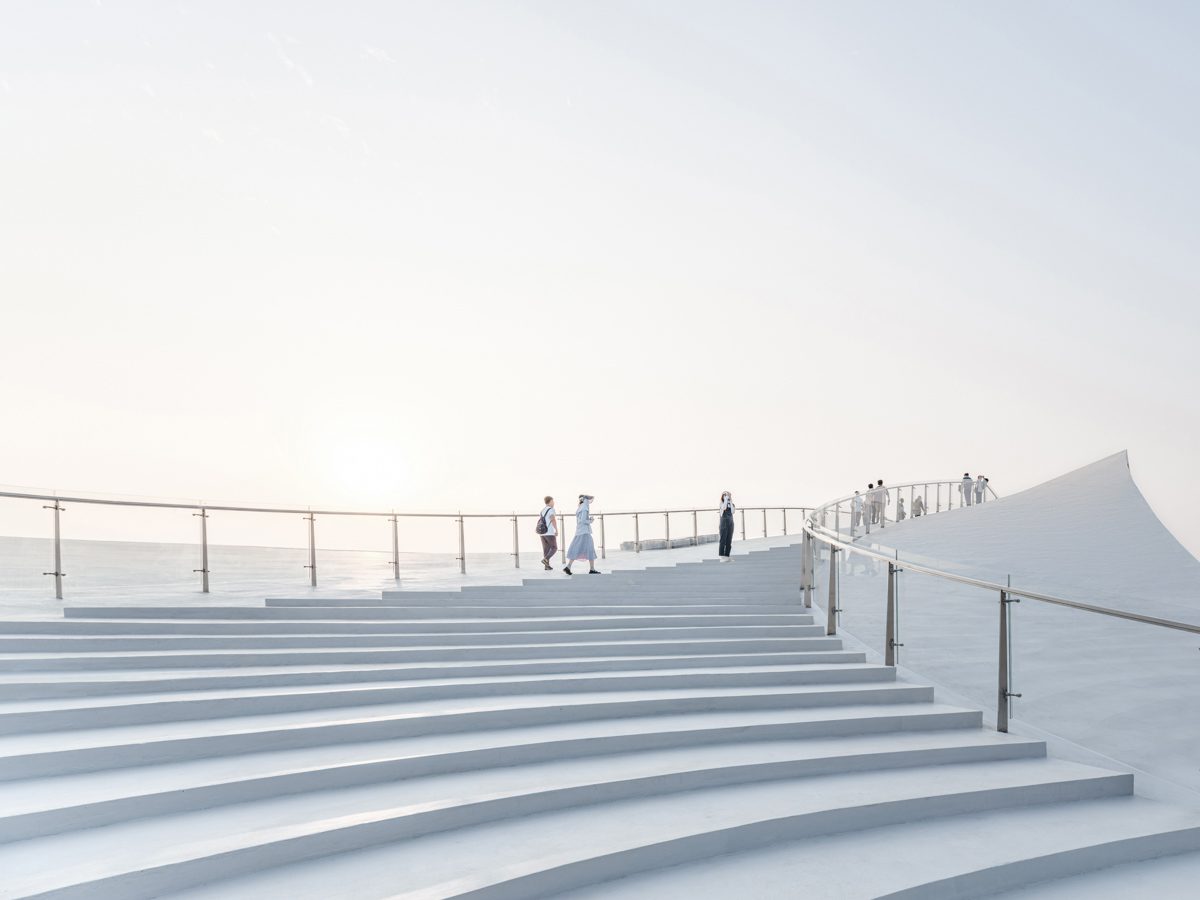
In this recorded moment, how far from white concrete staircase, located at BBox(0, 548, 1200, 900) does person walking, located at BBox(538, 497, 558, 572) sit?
21.3ft

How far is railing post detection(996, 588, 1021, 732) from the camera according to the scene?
5.70 metres

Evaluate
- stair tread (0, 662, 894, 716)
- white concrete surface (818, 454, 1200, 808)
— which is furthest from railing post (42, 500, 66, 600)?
white concrete surface (818, 454, 1200, 808)

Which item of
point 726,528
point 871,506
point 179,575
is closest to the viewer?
point 179,575

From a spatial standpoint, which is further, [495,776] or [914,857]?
[495,776]

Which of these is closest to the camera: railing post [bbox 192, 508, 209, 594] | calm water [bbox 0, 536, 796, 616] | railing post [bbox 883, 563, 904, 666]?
railing post [bbox 883, 563, 904, 666]

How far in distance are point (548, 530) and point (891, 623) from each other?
7.37 metres

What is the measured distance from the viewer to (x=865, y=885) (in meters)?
3.62

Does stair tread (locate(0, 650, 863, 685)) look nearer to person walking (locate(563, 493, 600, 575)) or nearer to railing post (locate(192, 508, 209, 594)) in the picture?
railing post (locate(192, 508, 209, 594))

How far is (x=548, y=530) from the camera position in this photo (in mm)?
13781

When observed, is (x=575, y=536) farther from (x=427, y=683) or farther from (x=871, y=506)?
(x=871, y=506)

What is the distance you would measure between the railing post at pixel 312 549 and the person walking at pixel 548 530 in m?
4.02

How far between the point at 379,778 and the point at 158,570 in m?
5.91

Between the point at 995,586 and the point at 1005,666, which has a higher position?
the point at 995,586

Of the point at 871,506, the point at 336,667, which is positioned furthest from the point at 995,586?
the point at 871,506
